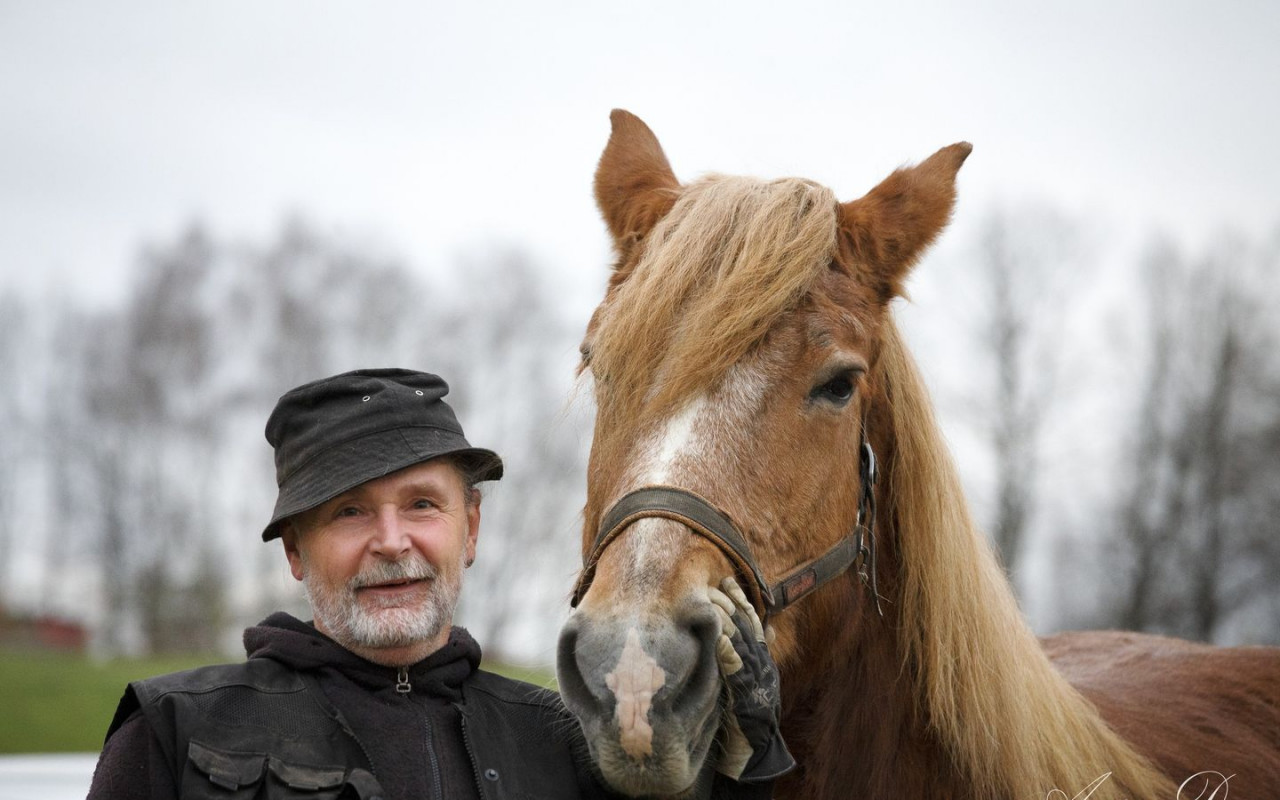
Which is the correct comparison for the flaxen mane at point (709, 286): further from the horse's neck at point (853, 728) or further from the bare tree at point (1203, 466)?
the bare tree at point (1203, 466)

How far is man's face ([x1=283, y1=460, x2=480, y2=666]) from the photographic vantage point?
255cm

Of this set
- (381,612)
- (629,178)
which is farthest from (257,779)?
(629,178)

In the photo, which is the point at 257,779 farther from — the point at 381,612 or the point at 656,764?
the point at 656,764

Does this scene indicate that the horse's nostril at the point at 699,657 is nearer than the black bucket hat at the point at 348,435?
Yes

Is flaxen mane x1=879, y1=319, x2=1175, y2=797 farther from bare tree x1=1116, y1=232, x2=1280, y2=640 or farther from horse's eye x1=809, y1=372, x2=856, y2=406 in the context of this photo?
bare tree x1=1116, y1=232, x2=1280, y2=640

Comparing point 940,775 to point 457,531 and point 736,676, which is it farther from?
point 457,531

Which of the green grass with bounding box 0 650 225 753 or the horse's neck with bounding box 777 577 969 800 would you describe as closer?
the horse's neck with bounding box 777 577 969 800

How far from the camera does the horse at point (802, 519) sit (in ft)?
7.59

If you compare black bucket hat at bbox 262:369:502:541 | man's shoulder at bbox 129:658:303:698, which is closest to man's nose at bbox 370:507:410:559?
black bucket hat at bbox 262:369:502:541

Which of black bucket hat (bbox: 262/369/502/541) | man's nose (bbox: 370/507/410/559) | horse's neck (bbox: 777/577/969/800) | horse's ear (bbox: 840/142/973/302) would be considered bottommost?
horse's neck (bbox: 777/577/969/800)

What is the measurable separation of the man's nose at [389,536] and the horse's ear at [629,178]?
1167 mm

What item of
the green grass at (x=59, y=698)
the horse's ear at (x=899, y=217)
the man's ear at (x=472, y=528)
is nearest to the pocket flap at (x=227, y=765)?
the man's ear at (x=472, y=528)

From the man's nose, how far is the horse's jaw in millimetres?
540

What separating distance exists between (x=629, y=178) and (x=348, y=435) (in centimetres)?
134
